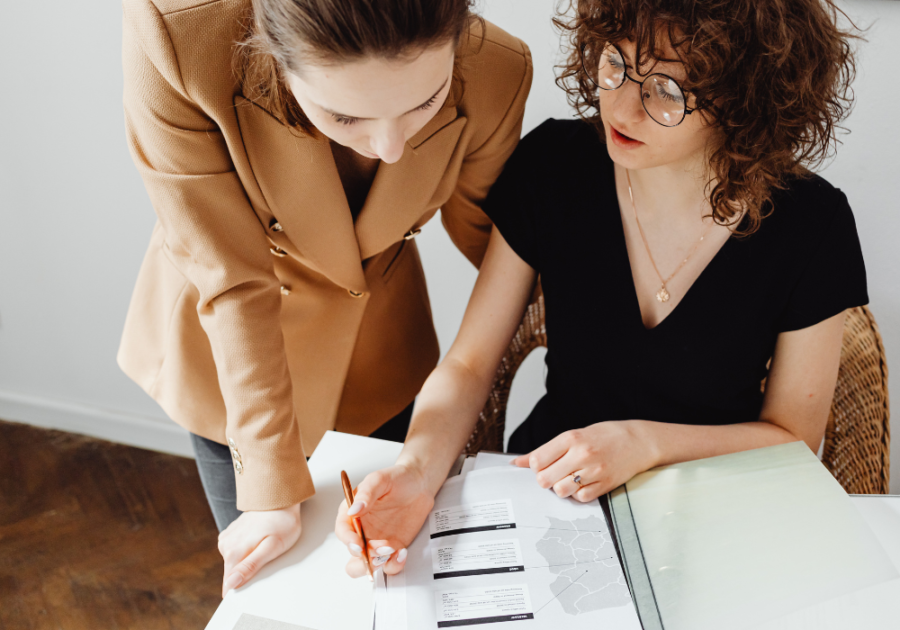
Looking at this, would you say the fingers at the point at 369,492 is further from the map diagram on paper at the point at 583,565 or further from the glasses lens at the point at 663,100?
the glasses lens at the point at 663,100

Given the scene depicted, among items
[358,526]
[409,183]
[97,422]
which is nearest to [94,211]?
[97,422]

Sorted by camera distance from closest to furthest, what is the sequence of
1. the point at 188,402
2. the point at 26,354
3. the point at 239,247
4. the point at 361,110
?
1. the point at 361,110
2. the point at 239,247
3. the point at 188,402
4. the point at 26,354

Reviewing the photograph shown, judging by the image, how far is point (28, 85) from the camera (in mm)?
1858

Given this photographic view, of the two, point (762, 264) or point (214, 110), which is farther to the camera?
point (762, 264)

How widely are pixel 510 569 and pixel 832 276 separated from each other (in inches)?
27.0

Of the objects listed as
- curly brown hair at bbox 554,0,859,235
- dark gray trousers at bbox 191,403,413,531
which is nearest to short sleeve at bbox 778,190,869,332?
curly brown hair at bbox 554,0,859,235

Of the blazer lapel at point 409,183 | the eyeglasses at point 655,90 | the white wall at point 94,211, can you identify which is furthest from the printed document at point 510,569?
the white wall at point 94,211

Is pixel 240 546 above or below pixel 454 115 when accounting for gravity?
below

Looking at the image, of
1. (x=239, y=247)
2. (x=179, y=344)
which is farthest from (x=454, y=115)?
(x=179, y=344)

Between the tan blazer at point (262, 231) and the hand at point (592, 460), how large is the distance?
1.11ft

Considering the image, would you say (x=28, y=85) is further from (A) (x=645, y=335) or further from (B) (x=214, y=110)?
(A) (x=645, y=335)

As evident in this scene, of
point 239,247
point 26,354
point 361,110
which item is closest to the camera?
point 361,110

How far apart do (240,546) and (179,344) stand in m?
0.47

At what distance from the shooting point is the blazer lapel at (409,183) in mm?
1038
